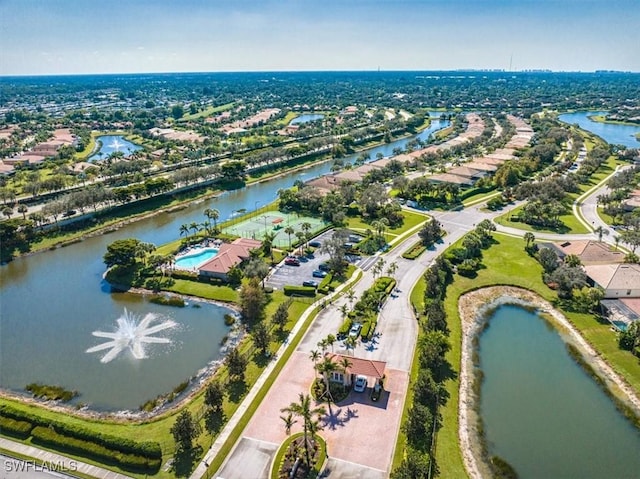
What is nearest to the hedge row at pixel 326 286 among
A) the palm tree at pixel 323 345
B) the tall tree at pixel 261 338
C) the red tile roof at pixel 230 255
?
the palm tree at pixel 323 345

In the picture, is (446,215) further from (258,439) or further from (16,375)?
(16,375)

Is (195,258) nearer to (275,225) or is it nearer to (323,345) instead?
(275,225)

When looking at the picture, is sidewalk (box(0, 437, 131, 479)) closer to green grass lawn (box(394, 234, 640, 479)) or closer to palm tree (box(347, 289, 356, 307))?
green grass lawn (box(394, 234, 640, 479))

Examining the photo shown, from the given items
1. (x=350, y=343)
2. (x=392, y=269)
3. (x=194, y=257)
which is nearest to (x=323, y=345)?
(x=350, y=343)

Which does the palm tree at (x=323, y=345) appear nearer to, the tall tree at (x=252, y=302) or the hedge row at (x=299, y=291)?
the tall tree at (x=252, y=302)

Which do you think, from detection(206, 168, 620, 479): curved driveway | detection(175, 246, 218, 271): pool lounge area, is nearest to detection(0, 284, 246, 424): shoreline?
detection(206, 168, 620, 479): curved driveway

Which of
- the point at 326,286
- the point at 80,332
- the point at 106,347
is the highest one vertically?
the point at 326,286
